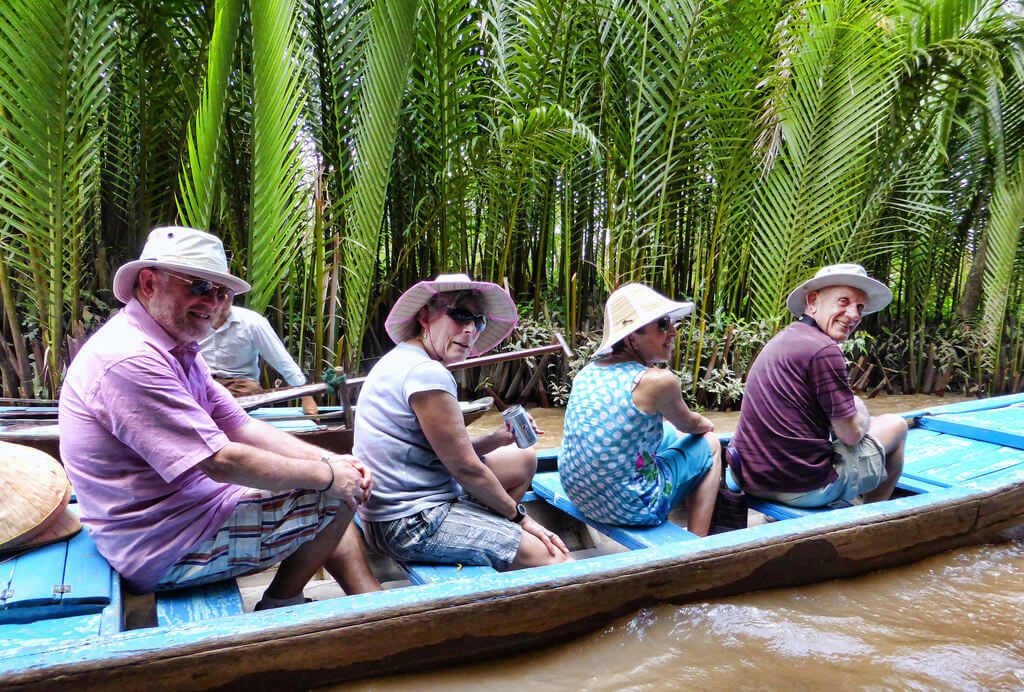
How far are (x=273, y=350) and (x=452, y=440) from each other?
95.8 inches

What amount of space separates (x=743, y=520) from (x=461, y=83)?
372 cm

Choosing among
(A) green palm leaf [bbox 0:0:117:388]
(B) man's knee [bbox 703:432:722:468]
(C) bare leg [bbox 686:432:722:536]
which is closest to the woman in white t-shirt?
(C) bare leg [bbox 686:432:722:536]

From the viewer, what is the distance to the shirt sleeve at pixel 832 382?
9.97ft

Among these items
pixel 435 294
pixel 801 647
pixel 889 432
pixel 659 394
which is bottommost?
pixel 801 647

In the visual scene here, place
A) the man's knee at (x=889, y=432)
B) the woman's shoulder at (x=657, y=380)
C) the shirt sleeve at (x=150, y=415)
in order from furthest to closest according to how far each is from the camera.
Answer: the man's knee at (x=889, y=432) → the woman's shoulder at (x=657, y=380) → the shirt sleeve at (x=150, y=415)

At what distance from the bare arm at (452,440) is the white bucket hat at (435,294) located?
323 mm

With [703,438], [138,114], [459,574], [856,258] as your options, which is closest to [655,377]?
[703,438]

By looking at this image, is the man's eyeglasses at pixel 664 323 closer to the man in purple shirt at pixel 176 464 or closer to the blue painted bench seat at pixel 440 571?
the blue painted bench seat at pixel 440 571

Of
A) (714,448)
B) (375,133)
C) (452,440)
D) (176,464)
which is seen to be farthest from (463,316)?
(375,133)

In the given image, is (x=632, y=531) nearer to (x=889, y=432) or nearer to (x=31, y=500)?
(x=889, y=432)

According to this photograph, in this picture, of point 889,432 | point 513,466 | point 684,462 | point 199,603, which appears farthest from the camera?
point 889,432

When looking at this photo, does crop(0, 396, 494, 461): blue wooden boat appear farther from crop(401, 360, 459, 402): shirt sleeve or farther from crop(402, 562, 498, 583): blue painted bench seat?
crop(401, 360, 459, 402): shirt sleeve

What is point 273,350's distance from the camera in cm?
449

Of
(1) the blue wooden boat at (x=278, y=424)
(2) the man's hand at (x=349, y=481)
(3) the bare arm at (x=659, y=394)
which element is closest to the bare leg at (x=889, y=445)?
(3) the bare arm at (x=659, y=394)
